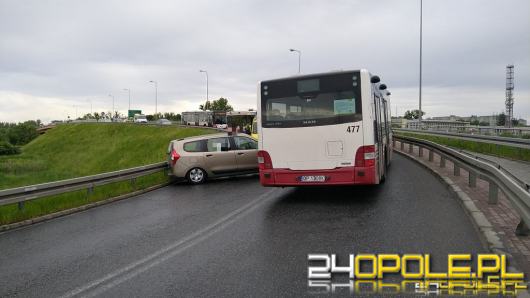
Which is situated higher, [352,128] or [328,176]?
[352,128]

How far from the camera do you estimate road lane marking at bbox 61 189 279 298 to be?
466 cm

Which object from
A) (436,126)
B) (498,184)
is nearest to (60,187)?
(498,184)

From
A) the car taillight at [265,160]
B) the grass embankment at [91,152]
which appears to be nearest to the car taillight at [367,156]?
the car taillight at [265,160]

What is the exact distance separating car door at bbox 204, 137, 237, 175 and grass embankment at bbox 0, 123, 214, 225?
191 cm

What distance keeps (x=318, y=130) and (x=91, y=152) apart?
58.2 m

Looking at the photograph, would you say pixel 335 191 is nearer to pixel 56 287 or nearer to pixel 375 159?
pixel 375 159

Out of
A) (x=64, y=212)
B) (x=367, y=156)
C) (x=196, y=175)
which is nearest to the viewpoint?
(x=367, y=156)

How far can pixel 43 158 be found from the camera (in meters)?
71.2

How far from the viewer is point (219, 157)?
14.4m

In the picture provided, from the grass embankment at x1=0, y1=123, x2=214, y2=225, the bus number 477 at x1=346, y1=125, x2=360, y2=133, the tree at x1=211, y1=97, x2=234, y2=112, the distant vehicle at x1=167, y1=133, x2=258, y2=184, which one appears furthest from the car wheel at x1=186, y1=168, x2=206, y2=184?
the tree at x1=211, y1=97, x2=234, y2=112

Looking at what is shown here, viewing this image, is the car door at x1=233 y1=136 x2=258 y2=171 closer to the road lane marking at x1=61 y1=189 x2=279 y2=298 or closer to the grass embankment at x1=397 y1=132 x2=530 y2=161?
the road lane marking at x1=61 y1=189 x2=279 y2=298

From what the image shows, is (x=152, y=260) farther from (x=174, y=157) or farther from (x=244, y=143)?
(x=244, y=143)

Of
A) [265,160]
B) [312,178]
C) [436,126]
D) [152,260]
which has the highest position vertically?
[436,126]

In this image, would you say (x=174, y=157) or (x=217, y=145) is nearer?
(x=174, y=157)
